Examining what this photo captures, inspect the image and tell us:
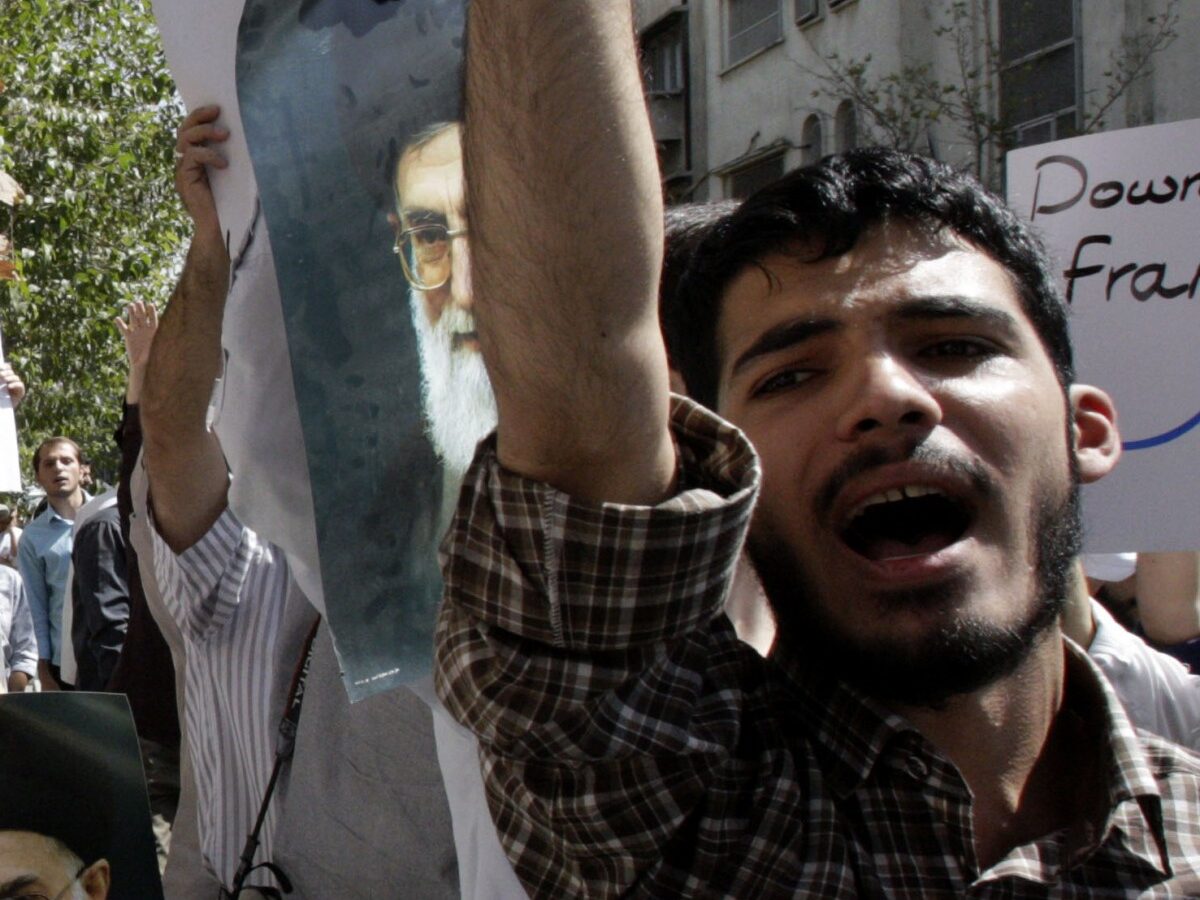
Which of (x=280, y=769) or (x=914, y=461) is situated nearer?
(x=914, y=461)

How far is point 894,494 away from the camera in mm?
1396

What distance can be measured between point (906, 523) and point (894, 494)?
84 mm

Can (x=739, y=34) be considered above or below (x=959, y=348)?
above

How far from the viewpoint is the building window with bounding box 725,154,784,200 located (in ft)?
63.2

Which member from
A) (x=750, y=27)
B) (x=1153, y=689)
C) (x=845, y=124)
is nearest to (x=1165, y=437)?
(x=1153, y=689)

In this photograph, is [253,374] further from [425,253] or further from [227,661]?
[227,661]

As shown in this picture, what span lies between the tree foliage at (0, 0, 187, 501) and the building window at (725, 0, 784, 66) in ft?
29.9

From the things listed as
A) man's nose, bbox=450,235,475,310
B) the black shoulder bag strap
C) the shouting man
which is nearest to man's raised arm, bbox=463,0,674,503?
the shouting man

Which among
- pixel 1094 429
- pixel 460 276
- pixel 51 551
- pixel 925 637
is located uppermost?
pixel 460 276

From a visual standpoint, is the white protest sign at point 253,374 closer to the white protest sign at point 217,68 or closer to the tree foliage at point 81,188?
the white protest sign at point 217,68

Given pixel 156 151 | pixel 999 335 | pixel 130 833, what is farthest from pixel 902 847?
pixel 156 151

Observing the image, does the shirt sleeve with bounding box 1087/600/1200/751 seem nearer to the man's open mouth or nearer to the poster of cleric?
the man's open mouth

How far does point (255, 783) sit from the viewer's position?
7.79ft

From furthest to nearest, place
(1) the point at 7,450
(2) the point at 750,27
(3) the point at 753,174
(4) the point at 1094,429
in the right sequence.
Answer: (2) the point at 750,27 → (3) the point at 753,174 → (1) the point at 7,450 → (4) the point at 1094,429
